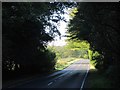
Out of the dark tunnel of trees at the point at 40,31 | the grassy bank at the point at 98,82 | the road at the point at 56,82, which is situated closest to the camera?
the dark tunnel of trees at the point at 40,31

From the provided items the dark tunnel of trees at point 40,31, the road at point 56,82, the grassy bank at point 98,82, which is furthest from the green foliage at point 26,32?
the grassy bank at point 98,82

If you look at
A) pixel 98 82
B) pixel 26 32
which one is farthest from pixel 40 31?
pixel 98 82

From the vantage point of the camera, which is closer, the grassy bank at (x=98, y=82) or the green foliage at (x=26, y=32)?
the grassy bank at (x=98, y=82)

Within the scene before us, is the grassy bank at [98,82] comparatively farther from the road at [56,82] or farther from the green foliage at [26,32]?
the green foliage at [26,32]

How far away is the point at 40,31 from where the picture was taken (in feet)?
130

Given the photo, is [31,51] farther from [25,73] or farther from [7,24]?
[7,24]

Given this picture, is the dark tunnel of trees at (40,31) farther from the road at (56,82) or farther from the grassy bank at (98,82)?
the road at (56,82)

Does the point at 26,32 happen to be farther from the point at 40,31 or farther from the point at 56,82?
the point at 56,82

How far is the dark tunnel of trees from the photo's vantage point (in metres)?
21.1

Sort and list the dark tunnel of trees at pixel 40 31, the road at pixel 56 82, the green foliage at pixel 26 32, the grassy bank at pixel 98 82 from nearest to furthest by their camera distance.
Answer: the dark tunnel of trees at pixel 40 31
the grassy bank at pixel 98 82
the road at pixel 56 82
the green foliage at pixel 26 32

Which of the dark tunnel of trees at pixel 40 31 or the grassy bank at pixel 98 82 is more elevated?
the dark tunnel of trees at pixel 40 31

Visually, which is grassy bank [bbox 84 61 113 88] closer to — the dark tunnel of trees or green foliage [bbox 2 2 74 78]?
the dark tunnel of trees

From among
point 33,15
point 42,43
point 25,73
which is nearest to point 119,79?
point 33,15

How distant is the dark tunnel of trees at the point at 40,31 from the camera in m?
21.1
